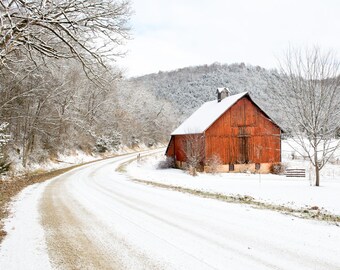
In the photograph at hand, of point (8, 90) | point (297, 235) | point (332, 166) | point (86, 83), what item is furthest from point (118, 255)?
point (86, 83)

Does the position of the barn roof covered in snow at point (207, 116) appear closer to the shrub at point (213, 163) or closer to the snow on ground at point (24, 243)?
the shrub at point (213, 163)

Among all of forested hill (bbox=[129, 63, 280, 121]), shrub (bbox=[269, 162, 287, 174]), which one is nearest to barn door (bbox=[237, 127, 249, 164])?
shrub (bbox=[269, 162, 287, 174])

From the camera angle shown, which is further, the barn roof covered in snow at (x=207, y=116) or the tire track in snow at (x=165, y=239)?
the barn roof covered in snow at (x=207, y=116)

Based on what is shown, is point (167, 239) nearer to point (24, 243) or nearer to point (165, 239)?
point (165, 239)

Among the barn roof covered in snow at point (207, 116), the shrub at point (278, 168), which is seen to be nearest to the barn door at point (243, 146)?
the barn roof covered in snow at point (207, 116)

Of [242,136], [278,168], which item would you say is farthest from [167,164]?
[278,168]

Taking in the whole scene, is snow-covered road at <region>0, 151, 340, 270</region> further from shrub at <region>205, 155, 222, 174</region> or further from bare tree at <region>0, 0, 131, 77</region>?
shrub at <region>205, 155, 222, 174</region>

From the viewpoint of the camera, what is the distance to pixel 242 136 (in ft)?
105

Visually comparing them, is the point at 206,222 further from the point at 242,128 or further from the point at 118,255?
the point at 242,128

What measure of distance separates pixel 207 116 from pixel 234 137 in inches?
148

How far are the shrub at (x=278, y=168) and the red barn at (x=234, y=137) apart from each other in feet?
1.30

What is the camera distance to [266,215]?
8.61 m

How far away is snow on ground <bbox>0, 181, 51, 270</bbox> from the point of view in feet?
16.9

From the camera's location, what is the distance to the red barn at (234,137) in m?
30.7
